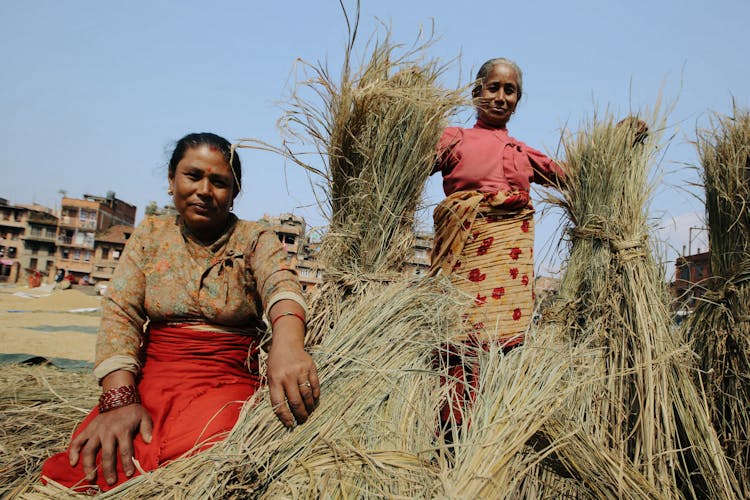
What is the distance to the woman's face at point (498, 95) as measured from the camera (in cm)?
232

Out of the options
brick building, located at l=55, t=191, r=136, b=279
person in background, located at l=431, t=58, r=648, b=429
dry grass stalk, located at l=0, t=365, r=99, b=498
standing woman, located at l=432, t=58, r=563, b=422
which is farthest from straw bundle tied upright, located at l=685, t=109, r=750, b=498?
brick building, located at l=55, t=191, r=136, b=279

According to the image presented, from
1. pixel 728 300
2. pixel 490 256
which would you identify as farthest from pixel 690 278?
pixel 490 256

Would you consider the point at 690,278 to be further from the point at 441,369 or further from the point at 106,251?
the point at 106,251

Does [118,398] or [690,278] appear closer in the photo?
[118,398]

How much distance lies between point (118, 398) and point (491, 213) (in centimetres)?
164

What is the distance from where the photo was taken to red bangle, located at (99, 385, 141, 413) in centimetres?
152

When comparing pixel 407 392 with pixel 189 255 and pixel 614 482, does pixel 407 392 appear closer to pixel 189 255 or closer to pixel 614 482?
pixel 614 482

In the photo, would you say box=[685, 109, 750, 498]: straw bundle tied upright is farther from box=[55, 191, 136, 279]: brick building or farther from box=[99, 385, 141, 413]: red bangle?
box=[55, 191, 136, 279]: brick building

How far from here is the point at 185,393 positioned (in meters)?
1.65

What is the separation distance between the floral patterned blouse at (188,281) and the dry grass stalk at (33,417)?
57cm

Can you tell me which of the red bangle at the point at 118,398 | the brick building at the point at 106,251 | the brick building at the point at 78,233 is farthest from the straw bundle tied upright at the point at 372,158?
the brick building at the point at 78,233

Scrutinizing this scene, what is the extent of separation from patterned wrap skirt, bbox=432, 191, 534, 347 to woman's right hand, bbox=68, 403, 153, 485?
1293 mm

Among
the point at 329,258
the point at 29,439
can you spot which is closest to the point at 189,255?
the point at 329,258

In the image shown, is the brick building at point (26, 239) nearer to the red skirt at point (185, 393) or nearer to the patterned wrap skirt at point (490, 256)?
the red skirt at point (185, 393)
